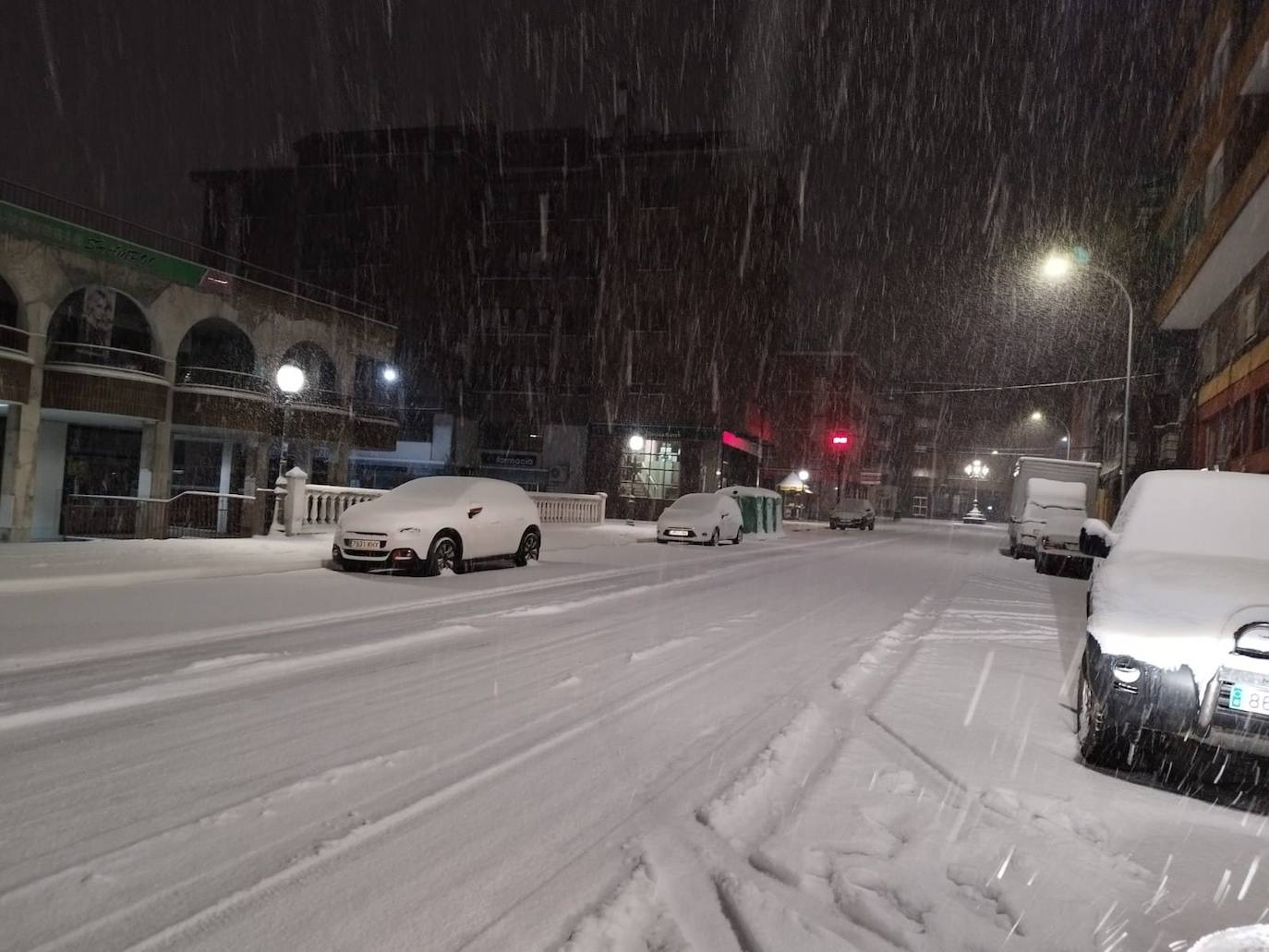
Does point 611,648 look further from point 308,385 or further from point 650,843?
point 308,385

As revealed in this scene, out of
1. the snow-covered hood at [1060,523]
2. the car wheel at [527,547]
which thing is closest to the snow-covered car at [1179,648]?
the car wheel at [527,547]

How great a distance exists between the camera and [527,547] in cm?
1585

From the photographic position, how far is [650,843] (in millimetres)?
3553

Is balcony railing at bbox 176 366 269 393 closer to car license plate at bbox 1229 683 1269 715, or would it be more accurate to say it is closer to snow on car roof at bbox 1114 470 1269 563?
snow on car roof at bbox 1114 470 1269 563

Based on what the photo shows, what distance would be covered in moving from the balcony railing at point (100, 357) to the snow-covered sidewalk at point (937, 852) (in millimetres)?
21376

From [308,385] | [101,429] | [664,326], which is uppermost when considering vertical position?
[664,326]

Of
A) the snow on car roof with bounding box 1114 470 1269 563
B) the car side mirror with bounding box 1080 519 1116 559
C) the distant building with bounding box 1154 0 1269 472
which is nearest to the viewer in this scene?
the snow on car roof with bounding box 1114 470 1269 563

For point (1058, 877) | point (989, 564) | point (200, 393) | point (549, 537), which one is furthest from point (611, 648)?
point (200, 393)

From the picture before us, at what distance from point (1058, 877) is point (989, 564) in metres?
21.8

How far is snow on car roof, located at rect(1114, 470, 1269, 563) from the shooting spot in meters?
5.72

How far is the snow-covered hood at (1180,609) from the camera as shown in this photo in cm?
444

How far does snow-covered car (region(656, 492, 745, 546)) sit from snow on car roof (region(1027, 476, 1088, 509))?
29.3 feet

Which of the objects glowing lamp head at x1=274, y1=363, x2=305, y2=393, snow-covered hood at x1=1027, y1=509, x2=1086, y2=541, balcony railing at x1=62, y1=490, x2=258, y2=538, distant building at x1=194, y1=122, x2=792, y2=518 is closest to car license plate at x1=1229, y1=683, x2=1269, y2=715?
glowing lamp head at x1=274, y1=363, x2=305, y2=393

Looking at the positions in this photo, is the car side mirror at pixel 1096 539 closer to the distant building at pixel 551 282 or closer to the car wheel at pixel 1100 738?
the car wheel at pixel 1100 738
